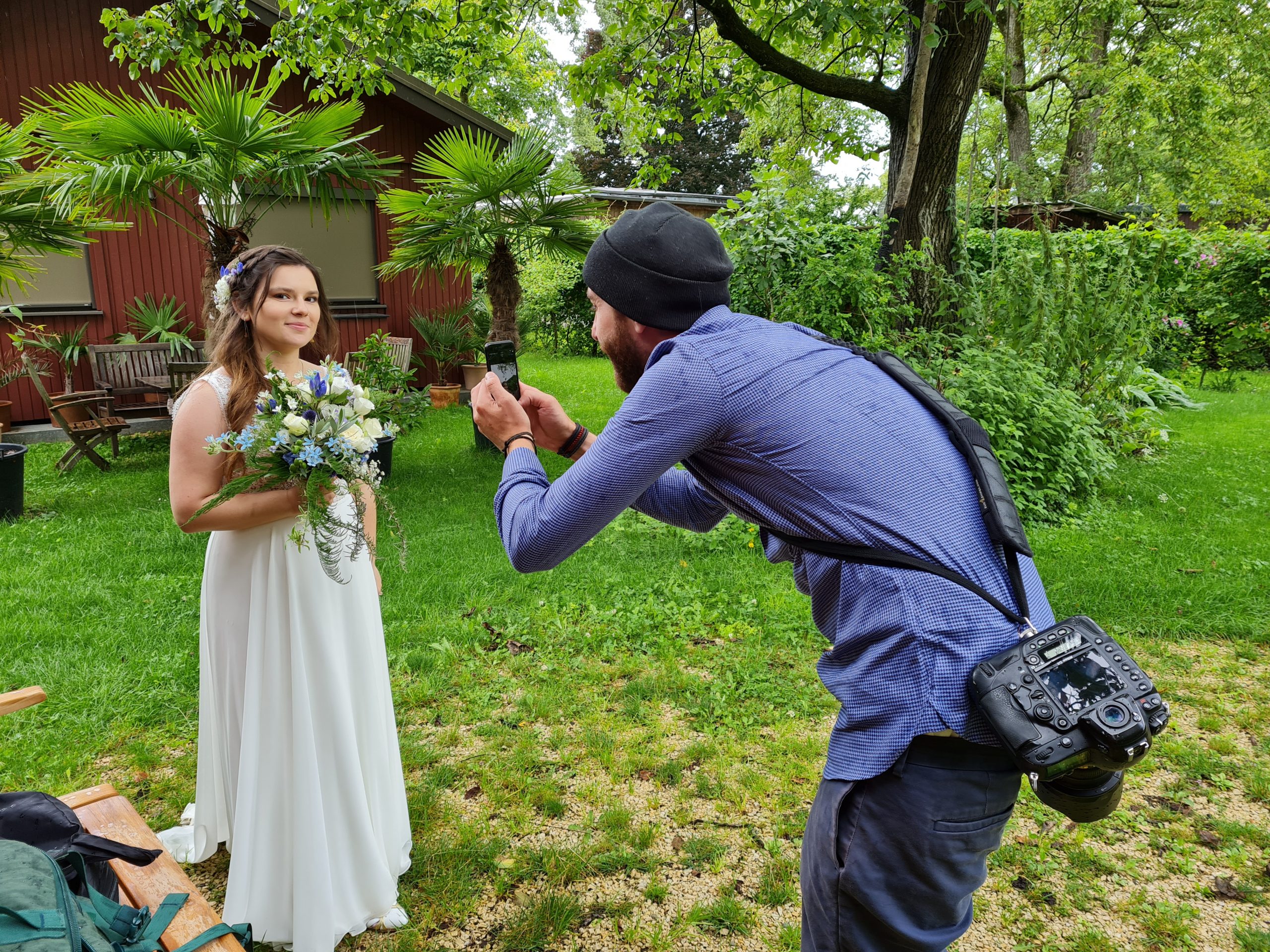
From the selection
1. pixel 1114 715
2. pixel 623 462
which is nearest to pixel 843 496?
pixel 623 462

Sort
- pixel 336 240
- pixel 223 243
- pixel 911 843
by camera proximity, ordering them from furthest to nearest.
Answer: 1. pixel 336 240
2. pixel 223 243
3. pixel 911 843

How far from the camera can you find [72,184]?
21.0 feet

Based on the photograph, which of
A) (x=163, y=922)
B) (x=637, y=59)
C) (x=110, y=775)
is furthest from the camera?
(x=637, y=59)

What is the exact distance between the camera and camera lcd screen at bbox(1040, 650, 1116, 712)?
1.42m

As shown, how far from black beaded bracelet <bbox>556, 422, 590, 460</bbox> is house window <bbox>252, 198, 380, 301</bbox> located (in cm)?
1135

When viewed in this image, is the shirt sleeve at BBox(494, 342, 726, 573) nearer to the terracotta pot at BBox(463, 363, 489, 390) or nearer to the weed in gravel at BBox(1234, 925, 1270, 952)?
the weed in gravel at BBox(1234, 925, 1270, 952)

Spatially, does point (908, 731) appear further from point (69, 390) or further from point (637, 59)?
point (69, 390)

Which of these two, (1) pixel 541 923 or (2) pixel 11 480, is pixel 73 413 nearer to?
(2) pixel 11 480

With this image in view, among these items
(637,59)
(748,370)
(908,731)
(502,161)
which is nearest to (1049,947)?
(908,731)

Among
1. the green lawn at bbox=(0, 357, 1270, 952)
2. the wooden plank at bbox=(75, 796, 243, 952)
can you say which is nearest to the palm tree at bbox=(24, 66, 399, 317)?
the green lawn at bbox=(0, 357, 1270, 952)

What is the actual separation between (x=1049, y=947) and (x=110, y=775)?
3.90 m

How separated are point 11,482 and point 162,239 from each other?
578 centimetres

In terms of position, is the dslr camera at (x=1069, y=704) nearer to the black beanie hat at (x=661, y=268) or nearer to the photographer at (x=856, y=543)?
the photographer at (x=856, y=543)

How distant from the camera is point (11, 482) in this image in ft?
24.1
